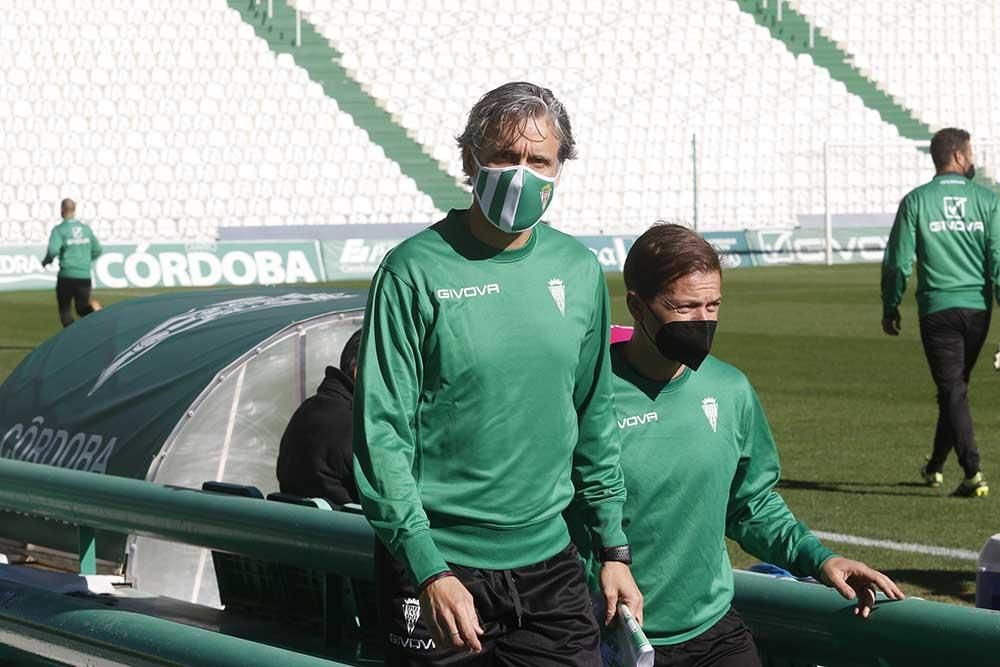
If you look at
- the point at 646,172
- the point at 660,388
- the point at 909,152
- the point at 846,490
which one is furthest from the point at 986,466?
the point at 909,152

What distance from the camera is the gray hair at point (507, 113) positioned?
3172 millimetres

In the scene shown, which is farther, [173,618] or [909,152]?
[909,152]

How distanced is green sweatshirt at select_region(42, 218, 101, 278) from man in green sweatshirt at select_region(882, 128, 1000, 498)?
13.6 metres

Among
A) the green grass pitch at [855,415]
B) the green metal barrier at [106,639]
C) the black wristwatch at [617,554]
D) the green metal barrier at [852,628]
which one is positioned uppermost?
the black wristwatch at [617,554]

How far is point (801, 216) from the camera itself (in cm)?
4047

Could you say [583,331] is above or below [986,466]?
above

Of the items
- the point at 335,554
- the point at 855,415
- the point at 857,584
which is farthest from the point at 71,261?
the point at 857,584

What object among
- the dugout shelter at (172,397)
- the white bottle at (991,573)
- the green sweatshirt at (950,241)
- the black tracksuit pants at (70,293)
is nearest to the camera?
the white bottle at (991,573)

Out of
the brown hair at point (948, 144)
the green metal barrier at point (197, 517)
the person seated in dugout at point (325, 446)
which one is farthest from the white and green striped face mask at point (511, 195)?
the brown hair at point (948, 144)

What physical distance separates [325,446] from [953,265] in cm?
447

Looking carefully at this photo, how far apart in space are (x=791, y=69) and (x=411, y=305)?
42117 mm

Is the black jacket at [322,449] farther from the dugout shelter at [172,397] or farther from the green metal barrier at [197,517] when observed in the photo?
the green metal barrier at [197,517]

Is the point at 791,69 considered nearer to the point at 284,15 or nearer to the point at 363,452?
the point at 284,15

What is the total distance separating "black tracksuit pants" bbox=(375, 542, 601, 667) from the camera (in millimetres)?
3203
